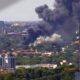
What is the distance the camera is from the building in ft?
5.70

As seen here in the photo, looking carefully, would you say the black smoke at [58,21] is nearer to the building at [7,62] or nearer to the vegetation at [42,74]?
the building at [7,62]

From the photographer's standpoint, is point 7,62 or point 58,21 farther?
point 58,21

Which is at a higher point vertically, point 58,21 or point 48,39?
point 58,21

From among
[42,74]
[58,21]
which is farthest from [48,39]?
[42,74]

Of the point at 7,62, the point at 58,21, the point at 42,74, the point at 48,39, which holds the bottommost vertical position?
the point at 42,74

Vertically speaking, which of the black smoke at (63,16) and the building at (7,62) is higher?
the black smoke at (63,16)

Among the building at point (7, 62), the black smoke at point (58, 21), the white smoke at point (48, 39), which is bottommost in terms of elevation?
the building at point (7, 62)

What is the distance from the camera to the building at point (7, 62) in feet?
5.70

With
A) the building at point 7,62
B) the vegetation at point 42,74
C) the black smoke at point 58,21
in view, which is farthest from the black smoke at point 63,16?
the building at point 7,62

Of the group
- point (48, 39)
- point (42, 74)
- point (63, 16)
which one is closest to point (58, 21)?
point (63, 16)

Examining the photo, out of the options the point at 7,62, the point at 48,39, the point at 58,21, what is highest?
the point at 58,21

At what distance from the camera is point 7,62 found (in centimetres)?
176

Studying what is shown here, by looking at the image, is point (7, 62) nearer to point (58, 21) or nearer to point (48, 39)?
point (48, 39)

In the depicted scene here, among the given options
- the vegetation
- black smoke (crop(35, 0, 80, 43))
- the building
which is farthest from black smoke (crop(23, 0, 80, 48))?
the vegetation
